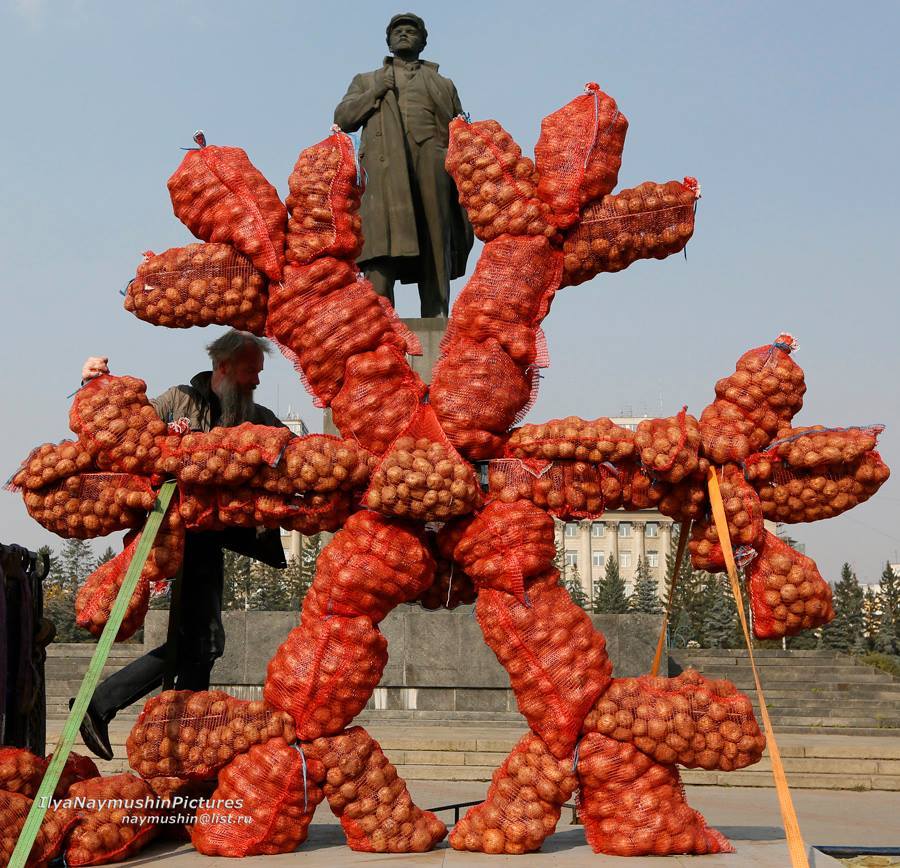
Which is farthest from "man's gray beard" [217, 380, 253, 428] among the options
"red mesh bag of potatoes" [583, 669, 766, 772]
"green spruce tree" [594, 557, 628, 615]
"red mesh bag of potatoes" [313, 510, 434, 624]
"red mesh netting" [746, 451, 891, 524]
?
"green spruce tree" [594, 557, 628, 615]

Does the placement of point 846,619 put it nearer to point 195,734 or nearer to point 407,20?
point 407,20

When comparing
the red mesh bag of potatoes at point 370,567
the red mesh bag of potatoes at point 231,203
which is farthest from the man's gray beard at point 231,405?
the red mesh bag of potatoes at point 370,567

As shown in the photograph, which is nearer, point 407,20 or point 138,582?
point 138,582

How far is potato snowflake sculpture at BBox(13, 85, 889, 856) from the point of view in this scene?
474cm

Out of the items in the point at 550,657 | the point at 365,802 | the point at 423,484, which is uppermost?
the point at 423,484

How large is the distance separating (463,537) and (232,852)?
1.60m

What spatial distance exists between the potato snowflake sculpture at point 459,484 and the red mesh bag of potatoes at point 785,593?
0.01 metres

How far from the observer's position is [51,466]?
194 inches

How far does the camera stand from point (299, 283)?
512cm

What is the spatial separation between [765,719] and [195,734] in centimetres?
237

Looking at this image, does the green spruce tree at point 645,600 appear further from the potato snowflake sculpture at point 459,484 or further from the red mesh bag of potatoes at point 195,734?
the red mesh bag of potatoes at point 195,734

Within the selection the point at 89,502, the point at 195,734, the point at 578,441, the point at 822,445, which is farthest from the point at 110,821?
the point at 822,445

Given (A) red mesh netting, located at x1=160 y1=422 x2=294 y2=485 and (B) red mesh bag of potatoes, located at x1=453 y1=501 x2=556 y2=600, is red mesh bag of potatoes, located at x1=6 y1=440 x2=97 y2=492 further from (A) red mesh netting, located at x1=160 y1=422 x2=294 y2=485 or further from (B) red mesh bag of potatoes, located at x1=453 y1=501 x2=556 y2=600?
(B) red mesh bag of potatoes, located at x1=453 y1=501 x2=556 y2=600

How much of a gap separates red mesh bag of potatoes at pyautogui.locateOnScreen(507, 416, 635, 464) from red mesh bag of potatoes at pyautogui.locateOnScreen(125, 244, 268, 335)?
4.61 ft
